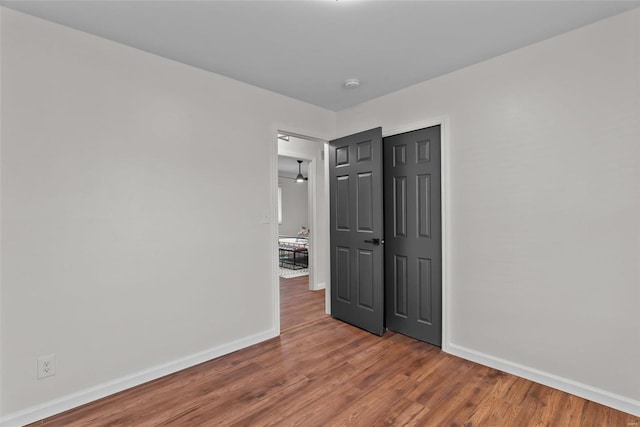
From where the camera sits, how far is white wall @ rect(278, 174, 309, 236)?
9734 mm

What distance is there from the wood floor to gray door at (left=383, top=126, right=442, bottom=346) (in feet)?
1.15

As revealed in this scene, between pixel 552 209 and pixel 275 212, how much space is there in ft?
7.53

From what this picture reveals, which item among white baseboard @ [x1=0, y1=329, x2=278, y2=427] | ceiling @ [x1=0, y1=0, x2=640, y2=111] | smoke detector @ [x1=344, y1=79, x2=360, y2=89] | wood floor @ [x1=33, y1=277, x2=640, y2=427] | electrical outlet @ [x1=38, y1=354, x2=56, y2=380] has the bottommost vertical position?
wood floor @ [x1=33, y1=277, x2=640, y2=427]

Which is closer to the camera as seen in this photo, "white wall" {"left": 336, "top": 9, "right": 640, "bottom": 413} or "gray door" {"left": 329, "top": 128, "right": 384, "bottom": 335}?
"white wall" {"left": 336, "top": 9, "right": 640, "bottom": 413}

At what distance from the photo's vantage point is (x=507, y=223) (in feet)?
8.02

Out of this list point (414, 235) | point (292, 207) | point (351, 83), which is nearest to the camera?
point (351, 83)

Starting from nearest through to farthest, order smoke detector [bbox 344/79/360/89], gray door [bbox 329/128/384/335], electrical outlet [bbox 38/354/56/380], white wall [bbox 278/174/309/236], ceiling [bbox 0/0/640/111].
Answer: ceiling [bbox 0/0/640/111], electrical outlet [bbox 38/354/56/380], smoke detector [bbox 344/79/360/89], gray door [bbox 329/128/384/335], white wall [bbox 278/174/309/236]

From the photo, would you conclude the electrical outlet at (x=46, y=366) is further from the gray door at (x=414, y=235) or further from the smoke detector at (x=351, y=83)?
the smoke detector at (x=351, y=83)

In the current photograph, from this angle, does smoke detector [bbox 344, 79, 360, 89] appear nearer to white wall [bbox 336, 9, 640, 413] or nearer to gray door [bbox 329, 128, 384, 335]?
gray door [bbox 329, 128, 384, 335]

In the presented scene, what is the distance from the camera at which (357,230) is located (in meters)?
3.38

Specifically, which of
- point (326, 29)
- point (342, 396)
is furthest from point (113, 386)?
point (326, 29)

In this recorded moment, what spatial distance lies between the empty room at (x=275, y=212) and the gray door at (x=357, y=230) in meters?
0.06

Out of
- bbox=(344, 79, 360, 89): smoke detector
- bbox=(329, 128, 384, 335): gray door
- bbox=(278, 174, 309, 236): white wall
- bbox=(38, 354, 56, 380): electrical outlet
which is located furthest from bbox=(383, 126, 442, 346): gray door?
bbox=(278, 174, 309, 236): white wall

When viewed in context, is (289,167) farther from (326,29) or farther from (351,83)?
(326,29)
